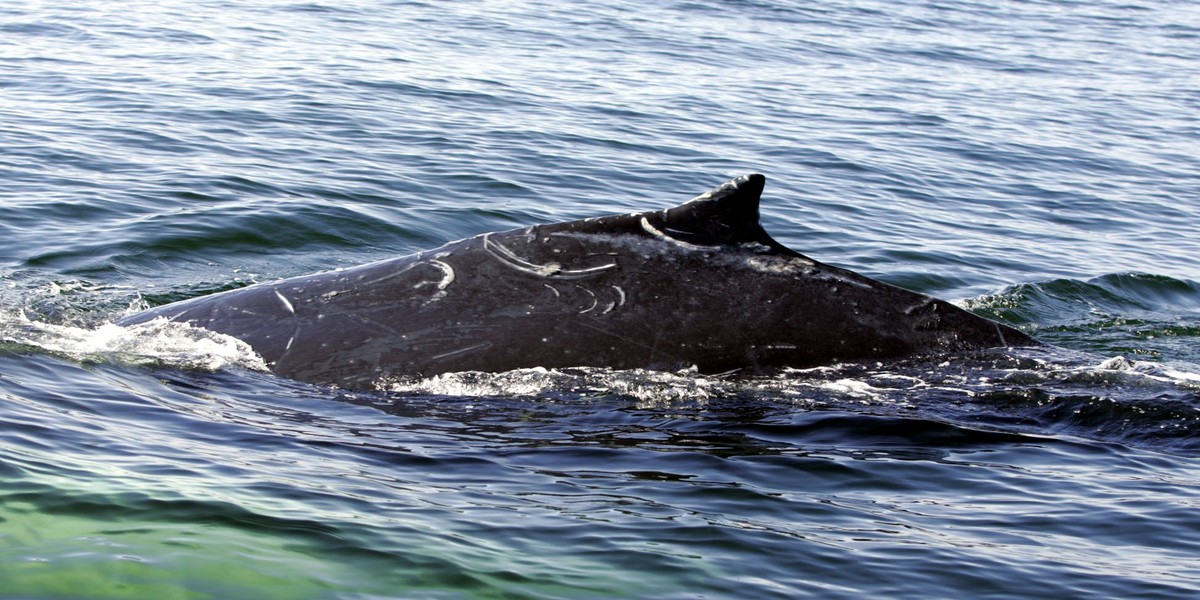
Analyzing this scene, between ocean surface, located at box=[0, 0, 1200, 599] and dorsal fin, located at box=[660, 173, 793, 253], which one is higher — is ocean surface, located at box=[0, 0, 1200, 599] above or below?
below

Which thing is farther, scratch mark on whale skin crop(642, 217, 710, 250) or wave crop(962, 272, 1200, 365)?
wave crop(962, 272, 1200, 365)

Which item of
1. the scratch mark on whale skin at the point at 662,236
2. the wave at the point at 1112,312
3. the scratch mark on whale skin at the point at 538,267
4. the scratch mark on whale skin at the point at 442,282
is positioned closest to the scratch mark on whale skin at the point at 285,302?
the scratch mark on whale skin at the point at 442,282

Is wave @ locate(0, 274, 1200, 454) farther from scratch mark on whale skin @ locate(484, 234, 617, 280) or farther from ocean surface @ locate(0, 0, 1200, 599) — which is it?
scratch mark on whale skin @ locate(484, 234, 617, 280)

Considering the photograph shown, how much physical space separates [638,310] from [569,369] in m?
0.44

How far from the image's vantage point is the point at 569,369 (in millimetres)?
7062

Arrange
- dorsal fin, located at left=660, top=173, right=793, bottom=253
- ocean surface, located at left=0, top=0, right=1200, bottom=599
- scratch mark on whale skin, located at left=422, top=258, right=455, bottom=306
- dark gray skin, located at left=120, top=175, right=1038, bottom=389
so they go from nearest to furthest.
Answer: ocean surface, located at left=0, top=0, right=1200, bottom=599
dorsal fin, located at left=660, top=173, right=793, bottom=253
dark gray skin, located at left=120, top=175, right=1038, bottom=389
scratch mark on whale skin, located at left=422, top=258, right=455, bottom=306

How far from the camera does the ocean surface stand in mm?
5219

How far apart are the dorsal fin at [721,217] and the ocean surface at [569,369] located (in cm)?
70

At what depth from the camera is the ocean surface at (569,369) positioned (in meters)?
5.22

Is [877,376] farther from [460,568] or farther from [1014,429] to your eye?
[460,568]

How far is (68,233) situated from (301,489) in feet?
21.7

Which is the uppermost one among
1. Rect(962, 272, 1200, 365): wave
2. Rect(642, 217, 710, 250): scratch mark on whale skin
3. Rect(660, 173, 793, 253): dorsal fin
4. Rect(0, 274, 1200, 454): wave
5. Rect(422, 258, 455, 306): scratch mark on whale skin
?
Rect(660, 173, 793, 253): dorsal fin

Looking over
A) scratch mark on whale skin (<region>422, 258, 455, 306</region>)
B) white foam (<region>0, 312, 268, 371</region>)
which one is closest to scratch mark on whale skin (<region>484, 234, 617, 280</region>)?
scratch mark on whale skin (<region>422, 258, 455, 306</region>)

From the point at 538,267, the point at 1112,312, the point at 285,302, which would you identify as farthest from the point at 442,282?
the point at 1112,312
